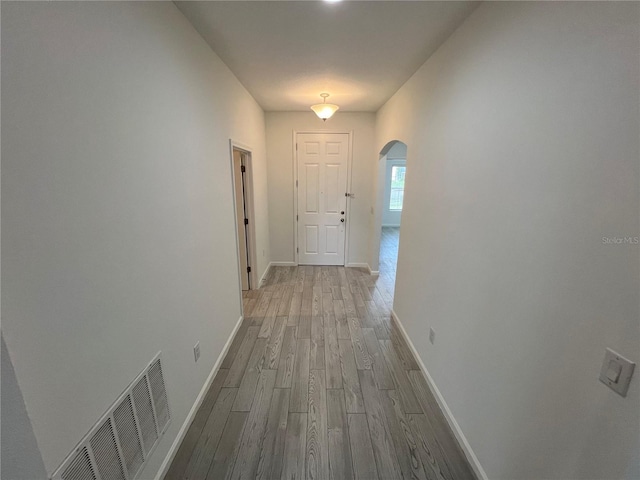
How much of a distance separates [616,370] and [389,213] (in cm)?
797

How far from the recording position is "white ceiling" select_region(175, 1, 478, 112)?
4.96 ft

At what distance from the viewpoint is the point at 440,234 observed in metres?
1.96

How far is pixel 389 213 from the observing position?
852 centimetres

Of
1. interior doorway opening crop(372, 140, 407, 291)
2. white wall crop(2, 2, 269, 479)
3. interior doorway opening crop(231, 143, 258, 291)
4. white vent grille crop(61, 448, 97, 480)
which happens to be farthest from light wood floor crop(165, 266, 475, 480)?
interior doorway opening crop(372, 140, 407, 291)

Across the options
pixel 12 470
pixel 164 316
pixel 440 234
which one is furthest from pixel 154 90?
pixel 440 234

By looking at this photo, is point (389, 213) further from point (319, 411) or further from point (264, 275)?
point (319, 411)

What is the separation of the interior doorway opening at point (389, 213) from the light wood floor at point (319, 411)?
59.7 inches

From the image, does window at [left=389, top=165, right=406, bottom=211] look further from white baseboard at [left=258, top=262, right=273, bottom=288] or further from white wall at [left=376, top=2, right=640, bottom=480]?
white wall at [left=376, top=2, right=640, bottom=480]

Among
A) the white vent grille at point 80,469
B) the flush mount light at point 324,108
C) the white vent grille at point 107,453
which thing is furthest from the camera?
the flush mount light at point 324,108

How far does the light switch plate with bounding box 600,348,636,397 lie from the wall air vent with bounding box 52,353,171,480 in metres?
1.76

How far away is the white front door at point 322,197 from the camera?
4.34 m

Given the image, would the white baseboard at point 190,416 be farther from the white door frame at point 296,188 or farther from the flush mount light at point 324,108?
the flush mount light at point 324,108

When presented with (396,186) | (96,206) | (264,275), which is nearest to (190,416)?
(96,206)

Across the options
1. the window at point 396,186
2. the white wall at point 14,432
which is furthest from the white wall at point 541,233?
the window at point 396,186
